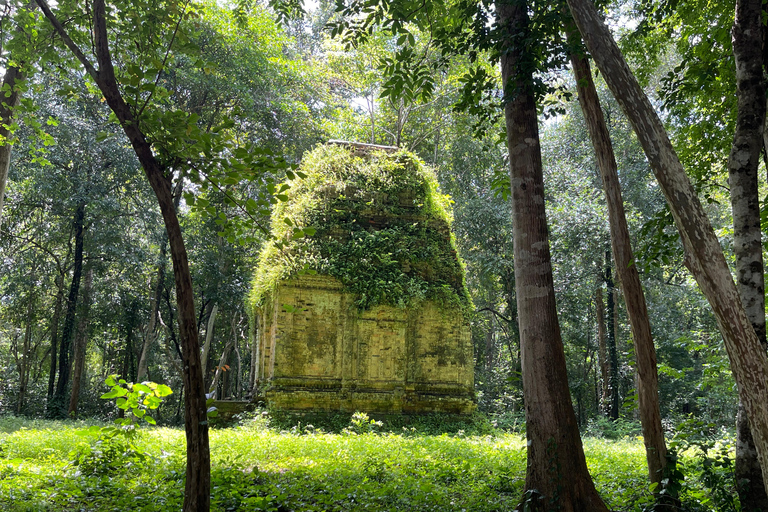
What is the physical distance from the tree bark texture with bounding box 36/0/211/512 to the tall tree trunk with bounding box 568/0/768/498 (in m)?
3.43

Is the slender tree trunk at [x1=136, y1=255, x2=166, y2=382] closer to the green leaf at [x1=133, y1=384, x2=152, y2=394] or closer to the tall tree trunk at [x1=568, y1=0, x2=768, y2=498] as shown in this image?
the green leaf at [x1=133, y1=384, x2=152, y2=394]

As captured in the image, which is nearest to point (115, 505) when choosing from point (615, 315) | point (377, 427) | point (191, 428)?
point (191, 428)

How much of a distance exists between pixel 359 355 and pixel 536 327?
9425 millimetres

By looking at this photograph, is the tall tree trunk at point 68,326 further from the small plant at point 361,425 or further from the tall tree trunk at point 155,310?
the small plant at point 361,425

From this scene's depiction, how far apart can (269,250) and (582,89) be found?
10.7 m

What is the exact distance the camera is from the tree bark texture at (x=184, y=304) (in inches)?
159

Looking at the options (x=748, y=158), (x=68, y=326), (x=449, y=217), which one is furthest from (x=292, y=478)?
(x=68, y=326)

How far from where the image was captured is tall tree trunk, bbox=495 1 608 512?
4785 millimetres

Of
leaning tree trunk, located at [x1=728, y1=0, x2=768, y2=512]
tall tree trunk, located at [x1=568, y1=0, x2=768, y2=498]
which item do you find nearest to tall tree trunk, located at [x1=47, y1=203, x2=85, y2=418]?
tall tree trunk, located at [x1=568, y1=0, x2=768, y2=498]

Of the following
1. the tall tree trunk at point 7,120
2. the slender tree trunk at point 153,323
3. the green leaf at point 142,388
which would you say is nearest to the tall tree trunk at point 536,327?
the green leaf at point 142,388

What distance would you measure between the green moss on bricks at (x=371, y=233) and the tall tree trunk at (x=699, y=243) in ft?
34.3

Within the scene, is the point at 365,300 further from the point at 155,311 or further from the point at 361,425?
the point at 155,311

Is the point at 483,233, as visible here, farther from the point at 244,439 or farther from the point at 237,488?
the point at 237,488

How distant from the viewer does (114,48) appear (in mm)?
6039
